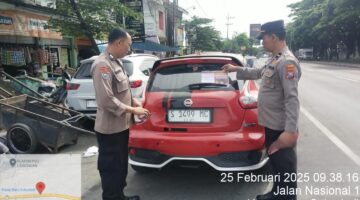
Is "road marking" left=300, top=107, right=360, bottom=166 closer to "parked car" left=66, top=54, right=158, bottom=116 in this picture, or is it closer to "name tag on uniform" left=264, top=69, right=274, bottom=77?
"name tag on uniform" left=264, top=69, right=274, bottom=77

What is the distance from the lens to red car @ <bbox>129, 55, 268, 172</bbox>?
11.9 ft

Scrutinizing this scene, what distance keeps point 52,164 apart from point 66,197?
32 cm

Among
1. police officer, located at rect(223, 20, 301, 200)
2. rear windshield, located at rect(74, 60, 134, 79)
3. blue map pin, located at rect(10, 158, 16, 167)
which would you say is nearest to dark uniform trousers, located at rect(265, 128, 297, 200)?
police officer, located at rect(223, 20, 301, 200)

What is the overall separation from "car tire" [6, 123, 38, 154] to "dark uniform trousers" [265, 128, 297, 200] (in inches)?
147

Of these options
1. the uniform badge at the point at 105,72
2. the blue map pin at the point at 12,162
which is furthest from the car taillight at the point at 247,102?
the blue map pin at the point at 12,162

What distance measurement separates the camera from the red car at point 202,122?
3.63m

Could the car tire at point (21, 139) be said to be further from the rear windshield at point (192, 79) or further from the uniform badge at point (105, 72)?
the uniform badge at point (105, 72)

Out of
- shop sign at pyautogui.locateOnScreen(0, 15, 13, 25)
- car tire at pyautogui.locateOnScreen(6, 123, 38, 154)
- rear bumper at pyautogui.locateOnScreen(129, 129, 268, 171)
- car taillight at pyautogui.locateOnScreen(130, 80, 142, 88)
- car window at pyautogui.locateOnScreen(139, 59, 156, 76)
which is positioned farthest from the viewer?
shop sign at pyautogui.locateOnScreen(0, 15, 13, 25)

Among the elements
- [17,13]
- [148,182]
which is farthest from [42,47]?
[148,182]

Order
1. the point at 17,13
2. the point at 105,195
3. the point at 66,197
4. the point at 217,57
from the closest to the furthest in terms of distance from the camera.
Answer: the point at 66,197 → the point at 105,195 → the point at 217,57 → the point at 17,13

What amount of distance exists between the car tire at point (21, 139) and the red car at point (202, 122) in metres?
2.22

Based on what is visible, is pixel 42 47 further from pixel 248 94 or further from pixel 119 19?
pixel 248 94

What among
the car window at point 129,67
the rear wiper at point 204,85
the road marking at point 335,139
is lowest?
the road marking at point 335,139

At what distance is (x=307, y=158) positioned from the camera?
194 inches
